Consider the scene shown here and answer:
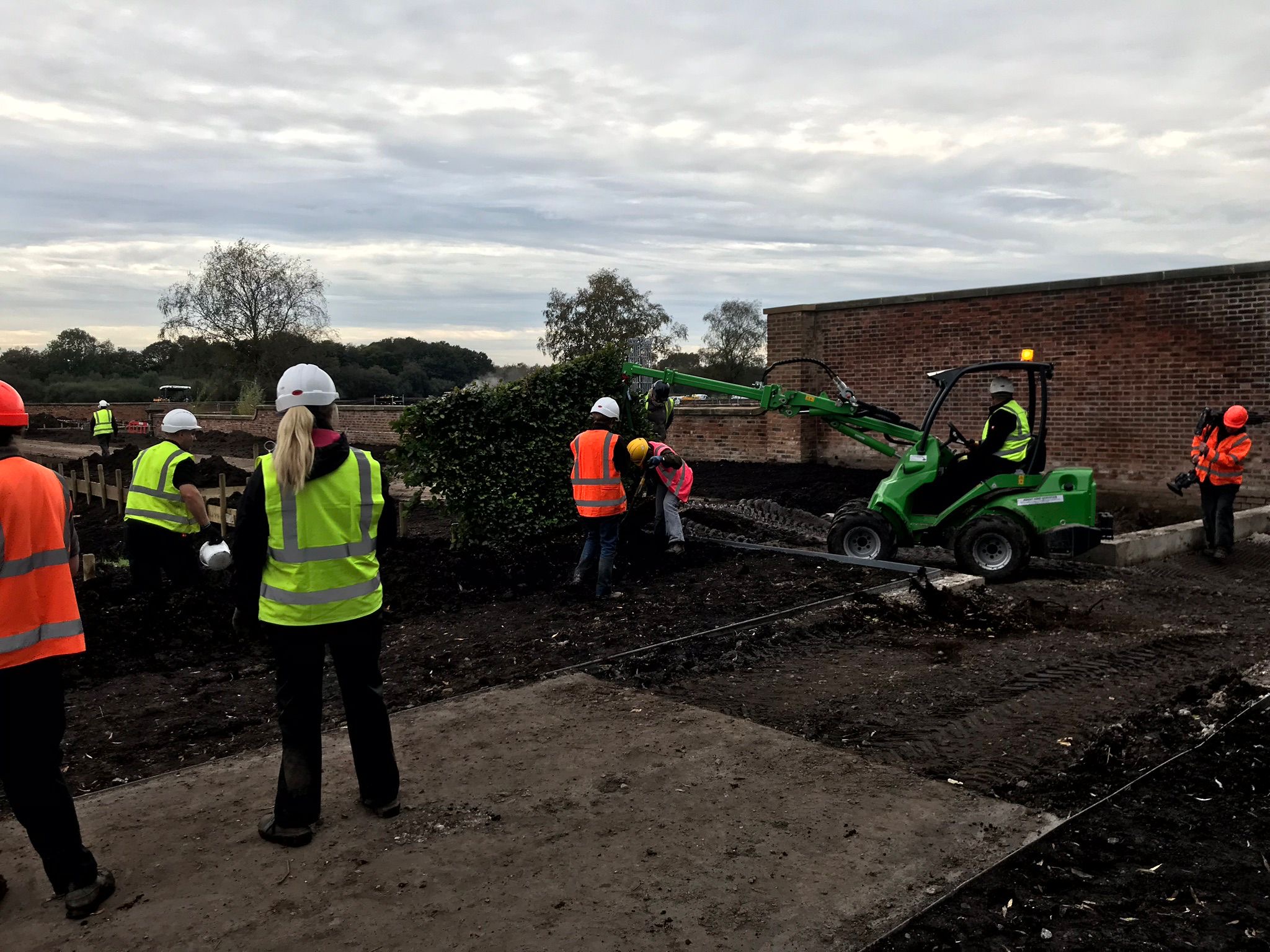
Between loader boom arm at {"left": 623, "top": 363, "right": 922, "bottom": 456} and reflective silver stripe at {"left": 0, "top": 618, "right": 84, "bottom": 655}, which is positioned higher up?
loader boom arm at {"left": 623, "top": 363, "right": 922, "bottom": 456}

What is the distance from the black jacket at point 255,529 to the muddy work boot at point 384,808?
98 centimetres

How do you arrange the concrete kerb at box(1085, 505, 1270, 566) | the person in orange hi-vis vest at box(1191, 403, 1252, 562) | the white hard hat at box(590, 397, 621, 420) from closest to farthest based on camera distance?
the white hard hat at box(590, 397, 621, 420) < the concrete kerb at box(1085, 505, 1270, 566) < the person in orange hi-vis vest at box(1191, 403, 1252, 562)

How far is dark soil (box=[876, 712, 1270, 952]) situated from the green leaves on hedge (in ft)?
22.2

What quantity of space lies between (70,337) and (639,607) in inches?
2635

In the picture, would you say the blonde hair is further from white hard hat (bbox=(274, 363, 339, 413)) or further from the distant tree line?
the distant tree line

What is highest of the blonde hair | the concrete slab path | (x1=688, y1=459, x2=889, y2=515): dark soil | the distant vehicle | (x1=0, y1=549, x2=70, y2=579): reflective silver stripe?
the distant vehicle

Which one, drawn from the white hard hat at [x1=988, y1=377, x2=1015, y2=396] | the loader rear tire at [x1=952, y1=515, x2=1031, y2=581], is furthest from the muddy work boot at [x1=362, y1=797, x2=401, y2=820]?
the white hard hat at [x1=988, y1=377, x2=1015, y2=396]

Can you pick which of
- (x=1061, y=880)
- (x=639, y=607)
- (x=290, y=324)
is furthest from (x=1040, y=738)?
(x=290, y=324)

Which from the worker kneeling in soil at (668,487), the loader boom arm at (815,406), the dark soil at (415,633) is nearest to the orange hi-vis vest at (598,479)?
the dark soil at (415,633)

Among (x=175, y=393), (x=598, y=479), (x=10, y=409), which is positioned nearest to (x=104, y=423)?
(x=175, y=393)

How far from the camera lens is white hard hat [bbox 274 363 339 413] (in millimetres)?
4121

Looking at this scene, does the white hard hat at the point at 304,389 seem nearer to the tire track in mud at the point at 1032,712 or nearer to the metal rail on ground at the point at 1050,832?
the metal rail on ground at the point at 1050,832

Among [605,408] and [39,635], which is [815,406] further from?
[39,635]

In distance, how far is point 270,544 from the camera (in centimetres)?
405
